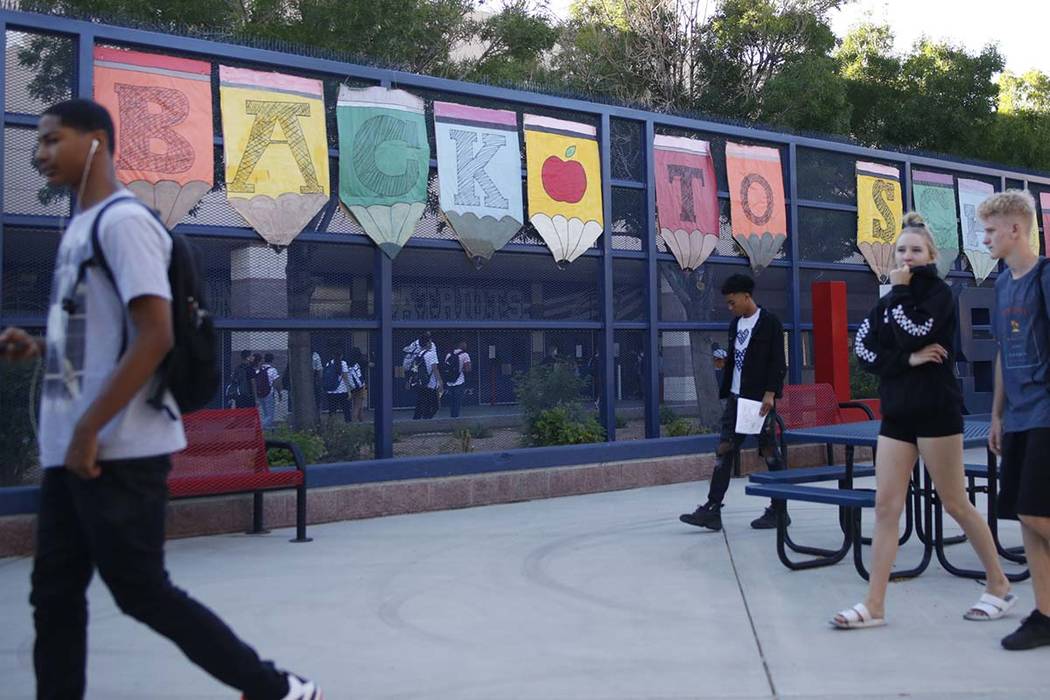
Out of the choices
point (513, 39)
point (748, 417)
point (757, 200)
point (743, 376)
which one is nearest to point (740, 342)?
point (743, 376)

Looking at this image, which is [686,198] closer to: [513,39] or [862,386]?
[862,386]

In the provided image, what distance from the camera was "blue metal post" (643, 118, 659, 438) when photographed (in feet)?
34.4

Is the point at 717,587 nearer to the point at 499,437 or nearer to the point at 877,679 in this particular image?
the point at 877,679

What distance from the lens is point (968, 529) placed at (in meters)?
4.91

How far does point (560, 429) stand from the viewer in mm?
9781

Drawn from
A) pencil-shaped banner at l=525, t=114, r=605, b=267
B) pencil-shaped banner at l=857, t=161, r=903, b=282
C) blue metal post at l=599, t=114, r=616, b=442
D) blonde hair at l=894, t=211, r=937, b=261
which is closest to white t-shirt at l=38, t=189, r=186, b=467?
blonde hair at l=894, t=211, r=937, b=261

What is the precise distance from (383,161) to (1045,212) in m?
10.3

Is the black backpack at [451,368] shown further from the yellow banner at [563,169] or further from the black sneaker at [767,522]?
the black sneaker at [767,522]

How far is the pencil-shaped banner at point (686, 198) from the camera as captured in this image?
35.1 ft

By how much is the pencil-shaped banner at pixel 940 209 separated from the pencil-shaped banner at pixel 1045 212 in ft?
6.39

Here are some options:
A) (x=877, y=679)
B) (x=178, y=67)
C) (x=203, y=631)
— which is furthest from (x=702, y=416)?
(x=203, y=631)

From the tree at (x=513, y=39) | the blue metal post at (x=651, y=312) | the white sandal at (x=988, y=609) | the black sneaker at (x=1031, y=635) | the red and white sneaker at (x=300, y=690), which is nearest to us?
the red and white sneaker at (x=300, y=690)

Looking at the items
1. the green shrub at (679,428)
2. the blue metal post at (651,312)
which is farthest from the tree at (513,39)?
the green shrub at (679,428)

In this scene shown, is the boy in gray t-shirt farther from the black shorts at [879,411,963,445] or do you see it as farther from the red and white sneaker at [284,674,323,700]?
the red and white sneaker at [284,674,323,700]
